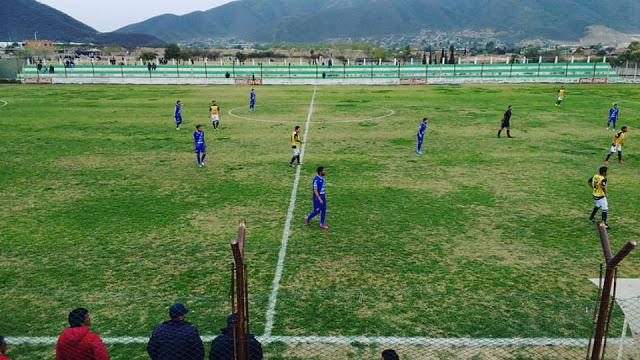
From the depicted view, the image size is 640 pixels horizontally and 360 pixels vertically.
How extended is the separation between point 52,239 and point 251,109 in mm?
25005

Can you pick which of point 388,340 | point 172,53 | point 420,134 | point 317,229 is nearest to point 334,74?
point 420,134

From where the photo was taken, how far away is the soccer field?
896 centimetres

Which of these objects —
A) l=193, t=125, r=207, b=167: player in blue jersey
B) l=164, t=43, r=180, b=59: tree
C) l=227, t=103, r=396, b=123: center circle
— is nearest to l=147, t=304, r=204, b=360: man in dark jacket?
l=193, t=125, r=207, b=167: player in blue jersey

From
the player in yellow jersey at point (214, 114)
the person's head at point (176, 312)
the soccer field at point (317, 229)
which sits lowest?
the soccer field at point (317, 229)

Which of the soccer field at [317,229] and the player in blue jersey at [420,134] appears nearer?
the soccer field at [317,229]

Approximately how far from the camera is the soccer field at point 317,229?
8.96 m

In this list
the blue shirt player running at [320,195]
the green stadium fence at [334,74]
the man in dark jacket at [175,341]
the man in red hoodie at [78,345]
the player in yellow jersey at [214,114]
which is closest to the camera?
the man in red hoodie at [78,345]

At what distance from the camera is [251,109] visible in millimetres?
36312

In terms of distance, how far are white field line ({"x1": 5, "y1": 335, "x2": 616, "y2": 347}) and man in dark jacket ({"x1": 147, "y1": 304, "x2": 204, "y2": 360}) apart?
6.18 ft

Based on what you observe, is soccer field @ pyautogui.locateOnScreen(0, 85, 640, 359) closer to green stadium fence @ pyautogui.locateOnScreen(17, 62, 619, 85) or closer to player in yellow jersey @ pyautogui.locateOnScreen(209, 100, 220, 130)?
player in yellow jersey @ pyautogui.locateOnScreen(209, 100, 220, 130)

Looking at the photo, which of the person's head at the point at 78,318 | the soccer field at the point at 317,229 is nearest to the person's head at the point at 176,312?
the person's head at the point at 78,318

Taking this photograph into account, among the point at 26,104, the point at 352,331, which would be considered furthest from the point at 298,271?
the point at 26,104

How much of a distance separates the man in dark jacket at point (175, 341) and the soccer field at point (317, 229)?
1787mm

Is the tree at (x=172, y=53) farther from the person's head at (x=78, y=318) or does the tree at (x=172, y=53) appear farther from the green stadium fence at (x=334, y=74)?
the person's head at (x=78, y=318)
